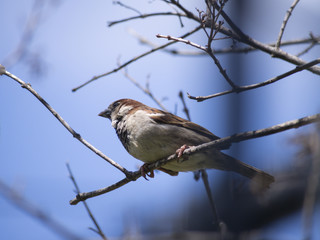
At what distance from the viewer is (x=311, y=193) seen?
8.04 ft

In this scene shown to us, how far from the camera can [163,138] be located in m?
3.78

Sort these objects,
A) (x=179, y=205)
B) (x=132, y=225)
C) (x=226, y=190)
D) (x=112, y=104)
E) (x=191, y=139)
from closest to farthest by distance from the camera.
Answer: (x=226, y=190)
(x=132, y=225)
(x=191, y=139)
(x=112, y=104)
(x=179, y=205)

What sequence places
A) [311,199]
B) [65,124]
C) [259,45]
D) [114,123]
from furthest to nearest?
[114,123], [65,124], [259,45], [311,199]

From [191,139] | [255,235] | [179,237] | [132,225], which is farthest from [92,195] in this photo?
[255,235]

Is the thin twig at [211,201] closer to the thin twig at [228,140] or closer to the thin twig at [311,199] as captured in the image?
the thin twig at [228,140]

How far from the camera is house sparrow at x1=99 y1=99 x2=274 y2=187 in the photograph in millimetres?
3674

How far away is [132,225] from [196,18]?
1820 millimetres

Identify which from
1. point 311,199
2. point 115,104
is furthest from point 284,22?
point 115,104

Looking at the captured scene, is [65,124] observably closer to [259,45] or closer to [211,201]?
[211,201]

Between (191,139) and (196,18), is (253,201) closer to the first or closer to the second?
(191,139)

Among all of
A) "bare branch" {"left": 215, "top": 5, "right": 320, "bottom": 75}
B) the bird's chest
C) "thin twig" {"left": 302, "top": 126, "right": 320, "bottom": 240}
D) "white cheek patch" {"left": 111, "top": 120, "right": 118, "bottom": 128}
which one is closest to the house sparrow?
the bird's chest

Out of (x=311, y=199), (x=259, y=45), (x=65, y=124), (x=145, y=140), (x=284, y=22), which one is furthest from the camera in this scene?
(x=145, y=140)

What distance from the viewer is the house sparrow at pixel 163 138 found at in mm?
3674

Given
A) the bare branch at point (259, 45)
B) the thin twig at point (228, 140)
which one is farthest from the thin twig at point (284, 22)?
the thin twig at point (228, 140)
